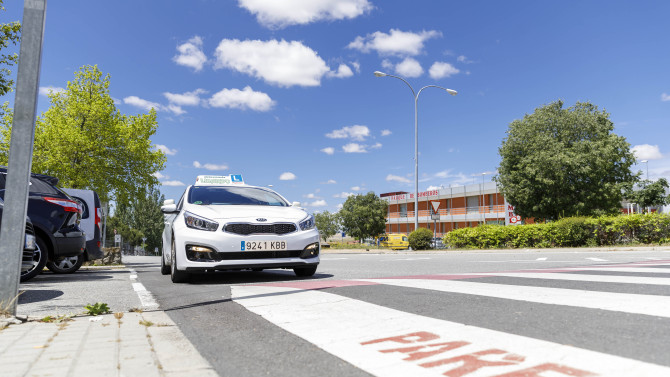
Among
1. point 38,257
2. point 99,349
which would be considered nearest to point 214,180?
point 38,257

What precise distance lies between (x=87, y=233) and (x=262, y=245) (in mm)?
7068

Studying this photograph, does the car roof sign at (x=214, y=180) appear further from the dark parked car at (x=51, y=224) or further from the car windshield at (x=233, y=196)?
the dark parked car at (x=51, y=224)

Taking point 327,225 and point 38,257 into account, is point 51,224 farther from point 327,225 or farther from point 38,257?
point 327,225

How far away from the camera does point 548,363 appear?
7.89 feet

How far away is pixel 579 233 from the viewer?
20.3 m

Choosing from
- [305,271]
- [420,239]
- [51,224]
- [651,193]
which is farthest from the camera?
[651,193]

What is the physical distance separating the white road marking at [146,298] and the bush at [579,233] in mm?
18700

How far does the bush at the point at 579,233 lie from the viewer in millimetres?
A: 18969

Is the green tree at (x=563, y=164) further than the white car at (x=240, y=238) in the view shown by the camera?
Yes

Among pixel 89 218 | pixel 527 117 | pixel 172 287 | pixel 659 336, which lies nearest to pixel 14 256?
pixel 172 287

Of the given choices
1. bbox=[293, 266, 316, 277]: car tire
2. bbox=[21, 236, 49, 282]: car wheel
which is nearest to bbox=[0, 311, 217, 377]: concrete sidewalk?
bbox=[293, 266, 316, 277]: car tire

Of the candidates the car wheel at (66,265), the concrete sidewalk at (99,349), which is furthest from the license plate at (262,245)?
the car wheel at (66,265)

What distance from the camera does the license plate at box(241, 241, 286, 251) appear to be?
6.64m

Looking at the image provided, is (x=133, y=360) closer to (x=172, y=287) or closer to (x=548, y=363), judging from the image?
(x=548, y=363)
